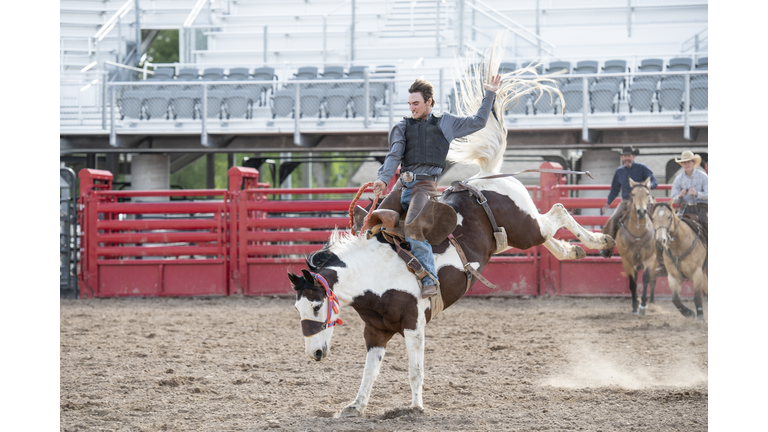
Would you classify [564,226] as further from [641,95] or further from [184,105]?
[184,105]

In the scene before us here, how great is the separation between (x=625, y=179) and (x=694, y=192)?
2.90 ft

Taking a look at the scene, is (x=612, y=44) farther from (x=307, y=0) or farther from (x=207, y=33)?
(x=207, y=33)

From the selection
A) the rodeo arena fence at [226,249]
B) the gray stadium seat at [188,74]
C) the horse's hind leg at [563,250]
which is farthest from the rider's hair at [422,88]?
the gray stadium seat at [188,74]

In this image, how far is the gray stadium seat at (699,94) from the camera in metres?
12.5

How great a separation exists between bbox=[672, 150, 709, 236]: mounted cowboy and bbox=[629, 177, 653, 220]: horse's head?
0.36m

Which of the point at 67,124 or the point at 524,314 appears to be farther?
the point at 67,124

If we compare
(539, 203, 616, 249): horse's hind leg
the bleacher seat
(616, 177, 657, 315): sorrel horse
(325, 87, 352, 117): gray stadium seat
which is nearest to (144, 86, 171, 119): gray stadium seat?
(325, 87, 352, 117): gray stadium seat

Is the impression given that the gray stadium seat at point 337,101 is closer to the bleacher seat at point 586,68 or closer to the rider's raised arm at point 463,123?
the bleacher seat at point 586,68

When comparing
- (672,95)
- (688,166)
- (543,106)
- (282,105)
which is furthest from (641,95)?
(282,105)

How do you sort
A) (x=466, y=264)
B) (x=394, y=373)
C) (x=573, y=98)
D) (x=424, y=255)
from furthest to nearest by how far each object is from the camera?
(x=573, y=98)
(x=394, y=373)
(x=466, y=264)
(x=424, y=255)

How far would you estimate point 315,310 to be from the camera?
4.05 meters

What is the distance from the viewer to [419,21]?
19.2 metres

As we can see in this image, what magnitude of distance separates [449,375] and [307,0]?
17.7m

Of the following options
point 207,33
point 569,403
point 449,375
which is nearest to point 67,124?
point 207,33
